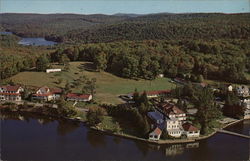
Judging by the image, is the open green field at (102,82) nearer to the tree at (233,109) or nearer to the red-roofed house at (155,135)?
the red-roofed house at (155,135)

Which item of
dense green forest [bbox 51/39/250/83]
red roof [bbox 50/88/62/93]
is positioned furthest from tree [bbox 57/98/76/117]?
dense green forest [bbox 51/39/250/83]

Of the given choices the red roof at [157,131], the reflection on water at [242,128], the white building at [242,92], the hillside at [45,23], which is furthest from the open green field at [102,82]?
the hillside at [45,23]

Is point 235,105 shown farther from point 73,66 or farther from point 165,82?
point 73,66

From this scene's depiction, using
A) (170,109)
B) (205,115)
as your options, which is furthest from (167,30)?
(205,115)

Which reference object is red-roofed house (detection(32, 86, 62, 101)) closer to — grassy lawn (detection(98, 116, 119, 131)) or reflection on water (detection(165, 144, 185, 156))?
grassy lawn (detection(98, 116, 119, 131))

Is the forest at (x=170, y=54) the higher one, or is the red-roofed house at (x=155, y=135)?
the forest at (x=170, y=54)

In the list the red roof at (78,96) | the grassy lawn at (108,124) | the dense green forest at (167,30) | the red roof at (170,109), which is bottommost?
the grassy lawn at (108,124)

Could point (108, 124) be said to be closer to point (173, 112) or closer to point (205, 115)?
point (173, 112)
